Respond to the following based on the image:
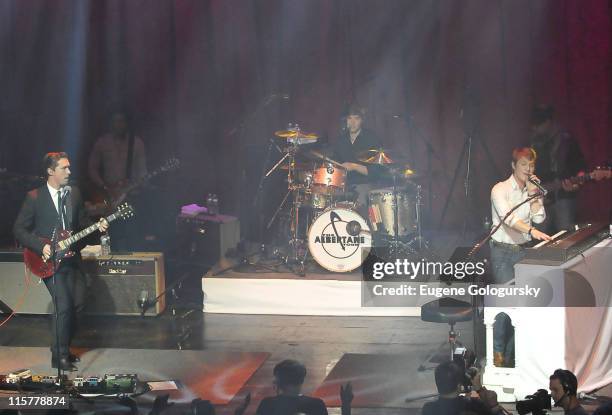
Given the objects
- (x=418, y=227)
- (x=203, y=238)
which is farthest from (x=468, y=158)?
(x=203, y=238)

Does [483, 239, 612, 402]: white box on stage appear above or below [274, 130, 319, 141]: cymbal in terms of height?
below

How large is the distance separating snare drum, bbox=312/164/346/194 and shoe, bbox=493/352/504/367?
139 inches

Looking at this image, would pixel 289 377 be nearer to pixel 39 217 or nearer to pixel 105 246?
pixel 39 217

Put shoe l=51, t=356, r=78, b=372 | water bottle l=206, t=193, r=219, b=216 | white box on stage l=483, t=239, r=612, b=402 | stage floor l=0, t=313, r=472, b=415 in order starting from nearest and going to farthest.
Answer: white box on stage l=483, t=239, r=612, b=402, shoe l=51, t=356, r=78, b=372, stage floor l=0, t=313, r=472, b=415, water bottle l=206, t=193, r=219, b=216

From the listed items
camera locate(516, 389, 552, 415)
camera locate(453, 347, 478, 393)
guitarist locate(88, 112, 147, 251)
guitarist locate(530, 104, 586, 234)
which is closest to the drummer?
guitarist locate(530, 104, 586, 234)

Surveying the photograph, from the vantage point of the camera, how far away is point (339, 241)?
10.2m

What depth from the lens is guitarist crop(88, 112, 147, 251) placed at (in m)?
11.2

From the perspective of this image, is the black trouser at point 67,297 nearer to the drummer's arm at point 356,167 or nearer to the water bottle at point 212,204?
the drummer's arm at point 356,167

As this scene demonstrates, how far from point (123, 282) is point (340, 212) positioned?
92.1 inches

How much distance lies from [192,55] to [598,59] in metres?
4.83

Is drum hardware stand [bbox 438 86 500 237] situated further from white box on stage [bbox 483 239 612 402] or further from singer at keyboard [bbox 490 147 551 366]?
white box on stage [bbox 483 239 612 402]

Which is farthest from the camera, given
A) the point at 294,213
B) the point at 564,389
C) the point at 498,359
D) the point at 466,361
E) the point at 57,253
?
the point at 294,213

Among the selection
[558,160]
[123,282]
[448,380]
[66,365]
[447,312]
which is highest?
[558,160]

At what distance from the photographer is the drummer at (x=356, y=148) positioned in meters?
10.7
